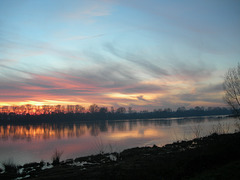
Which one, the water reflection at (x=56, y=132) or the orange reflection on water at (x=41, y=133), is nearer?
the water reflection at (x=56, y=132)

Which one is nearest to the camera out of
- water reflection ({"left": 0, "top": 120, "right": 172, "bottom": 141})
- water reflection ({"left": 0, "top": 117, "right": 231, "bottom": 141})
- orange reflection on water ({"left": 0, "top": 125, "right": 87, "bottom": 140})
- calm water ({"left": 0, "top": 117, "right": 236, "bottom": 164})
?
calm water ({"left": 0, "top": 117, "right": 236, "bottom": 164})

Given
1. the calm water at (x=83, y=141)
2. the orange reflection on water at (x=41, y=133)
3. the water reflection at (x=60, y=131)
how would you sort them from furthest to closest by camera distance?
the water reflection at (x=60, y=131) < the orange reflection on water at (x=41, y=133) < the calm water at (x=83, y=141)

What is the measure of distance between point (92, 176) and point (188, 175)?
5573mm

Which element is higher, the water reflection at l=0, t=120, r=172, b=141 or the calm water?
the calm water

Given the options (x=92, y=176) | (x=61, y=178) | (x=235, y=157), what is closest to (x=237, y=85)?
(x=235, y=157)

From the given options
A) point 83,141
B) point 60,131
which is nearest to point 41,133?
point 60,131

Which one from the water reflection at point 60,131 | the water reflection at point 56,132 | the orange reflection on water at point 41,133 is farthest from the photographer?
the water reflection at point 60,131

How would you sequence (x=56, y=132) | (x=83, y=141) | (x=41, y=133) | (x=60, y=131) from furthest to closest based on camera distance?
(x=60, y=131) → (x=56, y=132) → (x=41, y=133) → (x=83, y=141)

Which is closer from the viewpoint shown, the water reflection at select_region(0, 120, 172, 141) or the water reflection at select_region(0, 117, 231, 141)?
the water reflection at select_region(0, 120, 172, 141)

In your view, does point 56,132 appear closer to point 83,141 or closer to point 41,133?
point 41,133

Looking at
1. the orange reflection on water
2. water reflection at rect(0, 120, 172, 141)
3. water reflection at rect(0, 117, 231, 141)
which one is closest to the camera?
water reflection at rect(0, 120, 172, 141)

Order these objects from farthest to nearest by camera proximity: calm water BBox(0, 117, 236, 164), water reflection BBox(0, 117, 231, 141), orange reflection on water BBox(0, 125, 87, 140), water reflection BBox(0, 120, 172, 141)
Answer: water reflection BBox(0, 117, 231, 141) → orange reflection on water BBox(0, 125, 87, 140) → water reflection BBox(0, 120, 172, 141) → calm water BBox(0, 117, 236, 164)

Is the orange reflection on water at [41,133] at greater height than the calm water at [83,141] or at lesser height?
lesser

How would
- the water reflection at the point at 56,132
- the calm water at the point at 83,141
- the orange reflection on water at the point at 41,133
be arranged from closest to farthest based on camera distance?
the calm water at the point at 83,141, the water reflection at the point at 56,132, the orange reflection on water at the point at 41,133
